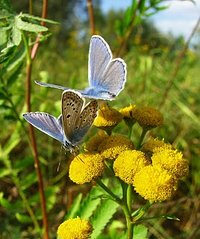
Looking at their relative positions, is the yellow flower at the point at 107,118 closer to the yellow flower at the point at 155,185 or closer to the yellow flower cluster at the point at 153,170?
the yellow flower cluster at the point at 153,170

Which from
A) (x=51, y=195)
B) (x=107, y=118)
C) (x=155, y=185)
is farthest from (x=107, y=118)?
(x=51, y=195)

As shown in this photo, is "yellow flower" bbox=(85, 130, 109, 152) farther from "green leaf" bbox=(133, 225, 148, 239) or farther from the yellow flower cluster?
"green leaf" bbox=(133, 225, 148, 239)

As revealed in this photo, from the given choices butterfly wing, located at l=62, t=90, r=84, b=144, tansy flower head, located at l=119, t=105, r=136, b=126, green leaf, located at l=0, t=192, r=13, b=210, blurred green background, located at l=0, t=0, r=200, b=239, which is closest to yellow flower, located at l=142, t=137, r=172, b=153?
tansy flower head, located at l=119, t=105, r=136, b=126

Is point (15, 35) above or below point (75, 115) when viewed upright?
above

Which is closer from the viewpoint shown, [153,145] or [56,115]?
[153,145]

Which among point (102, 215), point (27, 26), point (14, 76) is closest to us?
point (27, 26)

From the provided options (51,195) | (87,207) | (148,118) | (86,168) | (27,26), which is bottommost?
(51,195)

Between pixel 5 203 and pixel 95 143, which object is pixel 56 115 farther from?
pixel 95 143

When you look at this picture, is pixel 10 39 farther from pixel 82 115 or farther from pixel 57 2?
pixel 57 2
